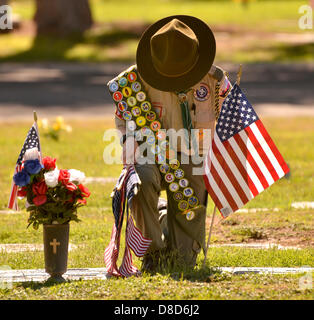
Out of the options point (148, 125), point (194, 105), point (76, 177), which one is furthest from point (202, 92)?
point (76, 177)

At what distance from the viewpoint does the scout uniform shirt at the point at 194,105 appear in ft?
22.4

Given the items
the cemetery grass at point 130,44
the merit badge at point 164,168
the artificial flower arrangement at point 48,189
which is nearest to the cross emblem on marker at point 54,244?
the artificial flower arrangement at point 48,189

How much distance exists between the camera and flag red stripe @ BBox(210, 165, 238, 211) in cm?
660

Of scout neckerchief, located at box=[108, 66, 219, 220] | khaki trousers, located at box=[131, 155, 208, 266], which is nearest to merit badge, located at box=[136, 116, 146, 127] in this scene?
scout neckerchief, located at box=[108, 66, 219, 220]

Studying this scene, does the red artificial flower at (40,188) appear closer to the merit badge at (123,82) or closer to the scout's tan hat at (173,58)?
the merit badge at (123,82)

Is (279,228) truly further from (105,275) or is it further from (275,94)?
(275,94)

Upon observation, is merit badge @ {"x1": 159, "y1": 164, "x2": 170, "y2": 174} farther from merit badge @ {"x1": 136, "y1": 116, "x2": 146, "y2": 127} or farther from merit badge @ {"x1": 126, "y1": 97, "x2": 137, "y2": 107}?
merit badge @ {"x1": 126, "y1": 97, "x2": 137, "y2": 107}

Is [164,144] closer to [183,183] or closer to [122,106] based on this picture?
[183,183]

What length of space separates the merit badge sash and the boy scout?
2 centimetres

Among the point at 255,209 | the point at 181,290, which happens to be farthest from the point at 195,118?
the point at 255,209

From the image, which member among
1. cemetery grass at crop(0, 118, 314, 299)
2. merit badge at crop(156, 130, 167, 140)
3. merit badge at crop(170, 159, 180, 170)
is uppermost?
merit badge at crop(156, 130, 167, 140)

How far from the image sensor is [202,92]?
6.86 m

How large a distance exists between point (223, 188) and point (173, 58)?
3.52 feet
